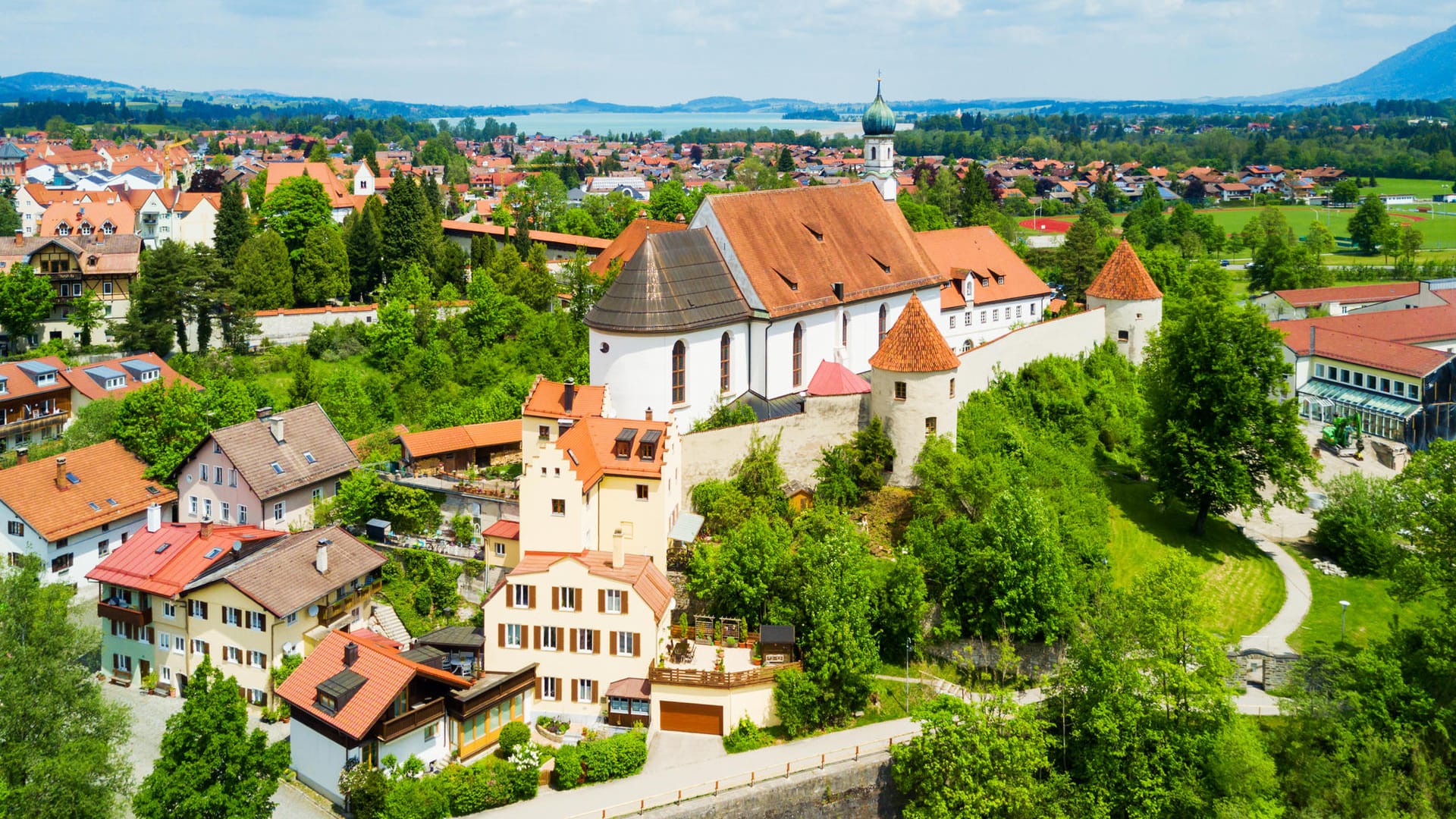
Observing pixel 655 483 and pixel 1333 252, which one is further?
pixel 1333 252

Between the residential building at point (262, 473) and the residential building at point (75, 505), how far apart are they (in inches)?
75.6

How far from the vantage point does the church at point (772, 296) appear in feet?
162

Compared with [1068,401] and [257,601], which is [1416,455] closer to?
[1068,401]

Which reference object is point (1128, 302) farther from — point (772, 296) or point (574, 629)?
point (574, 629)

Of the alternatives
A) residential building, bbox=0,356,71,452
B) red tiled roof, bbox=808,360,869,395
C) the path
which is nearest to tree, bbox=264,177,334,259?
residential building, bbox=0,356,71,452

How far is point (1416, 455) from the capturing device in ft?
153

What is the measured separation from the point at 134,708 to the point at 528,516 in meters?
14.0

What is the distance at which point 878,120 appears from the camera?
220ft

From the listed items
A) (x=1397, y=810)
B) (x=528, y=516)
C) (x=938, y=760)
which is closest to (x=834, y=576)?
(x=938, y=760)

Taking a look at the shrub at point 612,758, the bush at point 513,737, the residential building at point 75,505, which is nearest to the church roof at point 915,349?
the shrub at point 612,758

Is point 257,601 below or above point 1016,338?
below

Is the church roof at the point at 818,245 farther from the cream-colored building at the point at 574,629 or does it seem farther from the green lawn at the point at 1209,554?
the cream-colored building at the point at 574,629

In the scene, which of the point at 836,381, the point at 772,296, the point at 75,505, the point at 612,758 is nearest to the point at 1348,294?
the point at 836,381

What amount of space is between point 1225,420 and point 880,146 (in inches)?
939
